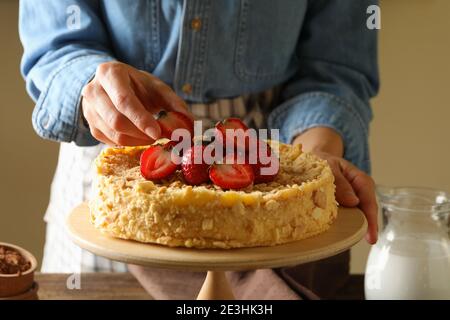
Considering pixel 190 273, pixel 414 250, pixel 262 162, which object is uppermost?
pixel 262 162

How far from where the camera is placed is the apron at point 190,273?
1.19 m

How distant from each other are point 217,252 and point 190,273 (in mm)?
481

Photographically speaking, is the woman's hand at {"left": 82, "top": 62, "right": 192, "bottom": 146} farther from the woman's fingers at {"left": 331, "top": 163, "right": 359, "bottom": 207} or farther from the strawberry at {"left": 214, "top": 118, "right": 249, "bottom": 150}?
the woman's fingers at {"left": 331, "top": 163, "right": 359, "bottom": 207}

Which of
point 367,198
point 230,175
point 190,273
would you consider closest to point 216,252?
point 230,175

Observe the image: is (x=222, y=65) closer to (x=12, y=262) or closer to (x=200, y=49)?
(x=200, y=49)

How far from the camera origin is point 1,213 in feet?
7.29

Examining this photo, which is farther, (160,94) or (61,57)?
(61,57)

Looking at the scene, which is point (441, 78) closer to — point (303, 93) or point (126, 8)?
point (303, 93)

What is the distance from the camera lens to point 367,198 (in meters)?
1.05

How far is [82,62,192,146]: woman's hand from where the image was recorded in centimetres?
90

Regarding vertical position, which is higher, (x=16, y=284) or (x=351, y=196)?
(x=351, y=196)

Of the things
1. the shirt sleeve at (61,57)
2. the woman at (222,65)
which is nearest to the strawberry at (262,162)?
the woman at (222,65)

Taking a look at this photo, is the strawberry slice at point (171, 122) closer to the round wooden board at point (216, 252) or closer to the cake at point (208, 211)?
the cake at point (208, 211)

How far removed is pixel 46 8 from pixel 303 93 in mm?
553
